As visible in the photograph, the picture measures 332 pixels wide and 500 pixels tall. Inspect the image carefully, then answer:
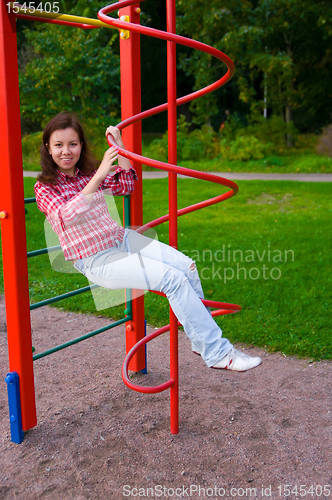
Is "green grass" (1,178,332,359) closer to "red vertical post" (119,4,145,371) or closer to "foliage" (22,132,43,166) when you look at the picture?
"red vertical post" (119,4,145,371)

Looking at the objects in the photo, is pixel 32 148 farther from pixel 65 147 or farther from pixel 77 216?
pixel 77 216

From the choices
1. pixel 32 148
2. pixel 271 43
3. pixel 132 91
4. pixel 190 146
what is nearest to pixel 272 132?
pixel 190 146

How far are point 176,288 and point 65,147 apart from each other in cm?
94

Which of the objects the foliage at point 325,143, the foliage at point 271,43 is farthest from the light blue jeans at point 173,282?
the foliage at point 325,143

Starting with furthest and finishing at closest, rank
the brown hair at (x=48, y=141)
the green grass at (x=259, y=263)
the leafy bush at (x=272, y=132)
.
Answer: the leafy bush at (x=272, y=132)
the green grass at (x=259, y=263)
the brown hair at (x=48, y=141)

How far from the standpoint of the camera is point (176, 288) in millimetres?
2242

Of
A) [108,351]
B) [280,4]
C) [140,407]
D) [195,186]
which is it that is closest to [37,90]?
[195,186]

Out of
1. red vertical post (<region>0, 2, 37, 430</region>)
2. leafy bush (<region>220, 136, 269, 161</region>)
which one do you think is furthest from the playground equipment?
leafy bush (<region>220, 136, 269, 161</region>)

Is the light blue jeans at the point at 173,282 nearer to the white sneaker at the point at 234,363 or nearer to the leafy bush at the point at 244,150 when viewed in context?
the white sneaker at the point at 234,363

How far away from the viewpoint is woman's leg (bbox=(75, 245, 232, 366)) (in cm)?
224

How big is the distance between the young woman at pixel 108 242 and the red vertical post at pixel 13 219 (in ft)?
0.61

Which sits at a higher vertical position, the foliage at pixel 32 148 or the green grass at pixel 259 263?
the foliage at pixel 32 148

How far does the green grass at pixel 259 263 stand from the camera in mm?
3764

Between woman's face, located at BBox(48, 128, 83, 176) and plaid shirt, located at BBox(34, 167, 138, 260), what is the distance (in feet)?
0.25
